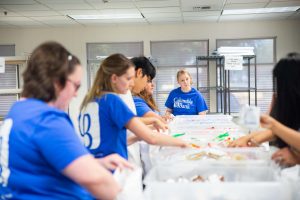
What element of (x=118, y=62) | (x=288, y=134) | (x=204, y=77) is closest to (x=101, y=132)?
(x=118, y=62)

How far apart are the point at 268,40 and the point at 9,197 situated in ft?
20.2

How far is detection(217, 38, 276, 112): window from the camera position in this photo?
6.45m

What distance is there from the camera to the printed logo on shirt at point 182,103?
12.2ft

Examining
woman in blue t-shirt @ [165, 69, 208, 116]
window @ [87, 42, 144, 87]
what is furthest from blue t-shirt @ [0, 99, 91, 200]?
window @ [87, 42, 144, 87]

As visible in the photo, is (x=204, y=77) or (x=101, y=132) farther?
(x=204, y=77)

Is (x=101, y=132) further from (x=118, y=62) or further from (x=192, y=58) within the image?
(x=192, y=58)

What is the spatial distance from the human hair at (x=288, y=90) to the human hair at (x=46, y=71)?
2.37ft

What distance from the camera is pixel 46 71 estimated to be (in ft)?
3.17

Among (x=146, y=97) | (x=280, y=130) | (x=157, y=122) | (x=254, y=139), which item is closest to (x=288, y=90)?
(x=280, y=130)

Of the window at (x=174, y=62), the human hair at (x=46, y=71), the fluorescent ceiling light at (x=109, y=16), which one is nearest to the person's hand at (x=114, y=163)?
the human hair at (x=46, y=71)

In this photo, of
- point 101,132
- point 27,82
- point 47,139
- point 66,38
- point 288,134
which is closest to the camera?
point 47,139

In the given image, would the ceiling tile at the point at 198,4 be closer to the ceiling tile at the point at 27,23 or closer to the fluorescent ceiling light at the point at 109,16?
the fluorescent ceiling light at the point at 109,16

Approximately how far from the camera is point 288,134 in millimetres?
1194

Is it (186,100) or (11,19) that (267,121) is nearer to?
(186,100)
